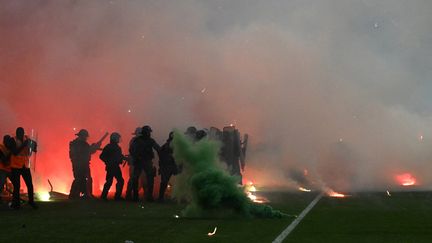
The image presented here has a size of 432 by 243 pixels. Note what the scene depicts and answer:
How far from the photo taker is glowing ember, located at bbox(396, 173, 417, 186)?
130 feet

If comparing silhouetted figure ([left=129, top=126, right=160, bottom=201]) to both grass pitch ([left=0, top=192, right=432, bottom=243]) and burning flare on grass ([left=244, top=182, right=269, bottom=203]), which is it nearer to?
burning flare on grass ([left=244, top=182, right=269, bottom=203])

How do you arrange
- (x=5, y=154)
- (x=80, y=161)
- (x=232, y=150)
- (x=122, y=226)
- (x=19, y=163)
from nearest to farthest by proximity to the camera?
1. (x=122, y=226)
2. (x=19, y=163)
3. (x=5, y=154)
4. (x=80, y=161)
5. (x=232, y=150)

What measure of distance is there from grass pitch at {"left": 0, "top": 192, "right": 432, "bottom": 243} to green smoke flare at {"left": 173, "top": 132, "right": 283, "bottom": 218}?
0.33 m

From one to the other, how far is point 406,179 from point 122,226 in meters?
29.1

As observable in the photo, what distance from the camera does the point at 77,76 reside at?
29.7 metres

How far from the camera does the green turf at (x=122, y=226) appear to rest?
37.5ft

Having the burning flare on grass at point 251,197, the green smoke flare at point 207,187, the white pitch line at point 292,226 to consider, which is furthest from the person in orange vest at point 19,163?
the white pitch line at point 292,226

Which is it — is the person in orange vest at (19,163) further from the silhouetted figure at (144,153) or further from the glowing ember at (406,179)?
the glowing ember at (406,179)

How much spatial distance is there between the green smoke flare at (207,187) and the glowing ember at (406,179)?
24.6 m

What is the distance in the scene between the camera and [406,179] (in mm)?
40281

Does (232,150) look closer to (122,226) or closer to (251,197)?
(251,197)

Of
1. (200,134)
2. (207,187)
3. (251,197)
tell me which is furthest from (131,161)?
(207,187)

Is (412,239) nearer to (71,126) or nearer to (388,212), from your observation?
(388,212)

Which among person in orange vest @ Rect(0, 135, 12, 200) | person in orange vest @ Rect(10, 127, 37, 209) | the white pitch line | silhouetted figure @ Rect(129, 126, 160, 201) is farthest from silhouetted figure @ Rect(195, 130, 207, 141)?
person in orange vest @ Rect(0, 135, 12, 200)
